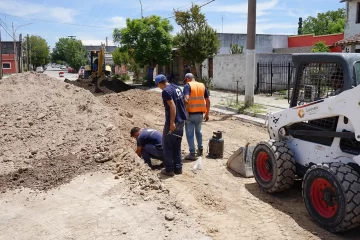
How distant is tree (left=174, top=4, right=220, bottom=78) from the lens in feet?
78.4

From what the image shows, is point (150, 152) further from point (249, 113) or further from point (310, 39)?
point (310, 39)

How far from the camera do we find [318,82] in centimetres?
486

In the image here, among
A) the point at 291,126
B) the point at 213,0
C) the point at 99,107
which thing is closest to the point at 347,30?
the point at 213,0

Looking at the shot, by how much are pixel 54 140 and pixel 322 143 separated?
528 cm

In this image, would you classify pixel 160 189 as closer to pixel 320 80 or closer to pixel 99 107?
pixel 320 80

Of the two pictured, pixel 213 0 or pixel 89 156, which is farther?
pixel 213 0

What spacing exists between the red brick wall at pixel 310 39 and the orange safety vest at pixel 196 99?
25190 millimetres

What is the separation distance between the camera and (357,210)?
12.8ft

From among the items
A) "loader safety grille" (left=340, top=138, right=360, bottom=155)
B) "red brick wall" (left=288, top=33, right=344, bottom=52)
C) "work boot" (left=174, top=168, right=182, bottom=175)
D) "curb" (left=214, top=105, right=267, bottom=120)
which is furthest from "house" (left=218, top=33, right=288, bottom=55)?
"loader safety grille" (left=340, top=138, right=360, bottom=155)

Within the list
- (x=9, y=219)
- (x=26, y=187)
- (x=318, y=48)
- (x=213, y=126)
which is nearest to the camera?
(x=9, y=219)

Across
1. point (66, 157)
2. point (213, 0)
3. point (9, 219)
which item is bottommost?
point (9, 219)

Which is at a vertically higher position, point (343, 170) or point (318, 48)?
point (318, 48)

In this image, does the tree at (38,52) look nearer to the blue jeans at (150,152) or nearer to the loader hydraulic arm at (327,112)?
the blue jeans at (150,152)

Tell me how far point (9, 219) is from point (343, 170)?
408cm
